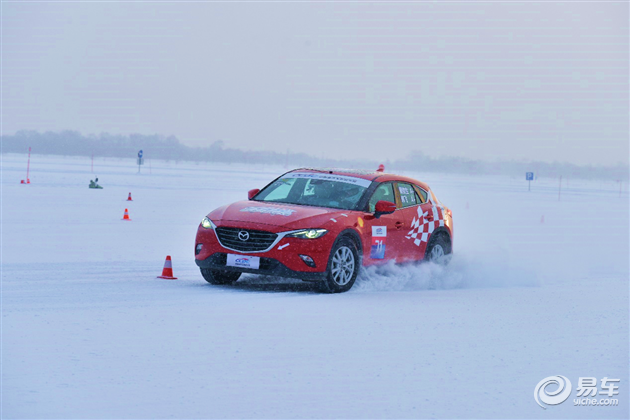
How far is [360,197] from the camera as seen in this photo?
12.0m

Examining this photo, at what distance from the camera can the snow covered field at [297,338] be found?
600cm

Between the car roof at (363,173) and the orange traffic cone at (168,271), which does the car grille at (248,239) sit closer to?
the orange traffic cone at (168,271)

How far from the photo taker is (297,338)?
817cm

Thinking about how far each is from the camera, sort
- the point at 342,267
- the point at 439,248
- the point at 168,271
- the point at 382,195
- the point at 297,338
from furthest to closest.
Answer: the point at 439,248 → the point at 382,195 → the point at 168,271 → the point at 342,267 → the point at 297,338

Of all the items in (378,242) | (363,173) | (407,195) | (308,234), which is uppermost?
(363,173)

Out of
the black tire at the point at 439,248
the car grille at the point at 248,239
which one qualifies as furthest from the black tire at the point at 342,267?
the black tire at the point at 439,248

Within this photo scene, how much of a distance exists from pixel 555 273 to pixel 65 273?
7.63 m

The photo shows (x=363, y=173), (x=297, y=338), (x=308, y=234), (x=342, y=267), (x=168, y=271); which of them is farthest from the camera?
(x=363, y=173)

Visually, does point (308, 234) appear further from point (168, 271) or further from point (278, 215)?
point (168, 271)

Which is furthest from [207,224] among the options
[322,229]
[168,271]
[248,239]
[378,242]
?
[378,242]

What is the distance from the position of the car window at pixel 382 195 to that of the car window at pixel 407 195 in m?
0.21

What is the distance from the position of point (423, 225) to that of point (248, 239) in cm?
303

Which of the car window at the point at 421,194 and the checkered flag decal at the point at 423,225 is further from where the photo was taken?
the car window at the point at 421,194

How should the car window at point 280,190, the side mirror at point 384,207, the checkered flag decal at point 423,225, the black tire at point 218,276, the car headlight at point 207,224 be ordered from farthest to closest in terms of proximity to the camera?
1. the checkered flag decal at point 423,225
2. the car window at point 280,190
3. the side mirror at point 384,207
4. the black tire at point 218,276
5. the car headlight at point 207,224
